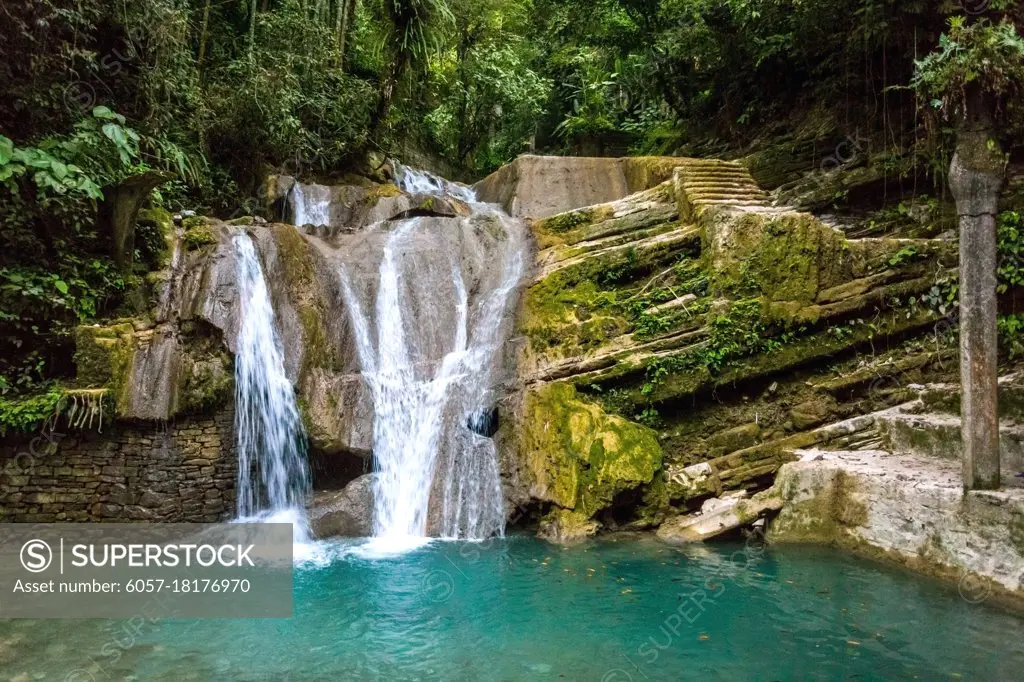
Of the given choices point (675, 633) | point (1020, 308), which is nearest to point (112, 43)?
point (675, 633)

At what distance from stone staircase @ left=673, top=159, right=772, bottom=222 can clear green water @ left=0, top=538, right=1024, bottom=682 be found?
5220 millimetres

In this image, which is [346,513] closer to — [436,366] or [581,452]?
[436,366]

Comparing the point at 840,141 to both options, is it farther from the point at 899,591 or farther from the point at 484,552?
the point at 484,552

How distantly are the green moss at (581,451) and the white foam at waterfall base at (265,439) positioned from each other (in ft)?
9.74

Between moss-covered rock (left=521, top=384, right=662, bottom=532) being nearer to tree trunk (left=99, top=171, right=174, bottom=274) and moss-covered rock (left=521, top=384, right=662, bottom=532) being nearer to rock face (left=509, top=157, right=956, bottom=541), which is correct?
rock face (left=509, top=157, right=956, bottom=541)

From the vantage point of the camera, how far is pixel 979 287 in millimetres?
5715

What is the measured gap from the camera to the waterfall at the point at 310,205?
13289 mm

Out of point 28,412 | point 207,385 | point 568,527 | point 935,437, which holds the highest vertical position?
point 207,385

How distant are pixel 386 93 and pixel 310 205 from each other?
11.5ft

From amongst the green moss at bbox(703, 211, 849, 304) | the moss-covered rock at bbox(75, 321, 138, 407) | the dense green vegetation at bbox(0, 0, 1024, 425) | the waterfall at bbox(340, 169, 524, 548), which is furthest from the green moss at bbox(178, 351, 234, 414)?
the green moss at bbox(703, 211, 849, 304)

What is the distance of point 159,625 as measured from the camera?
555 centimetres

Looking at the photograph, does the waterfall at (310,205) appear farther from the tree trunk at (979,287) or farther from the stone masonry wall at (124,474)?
the tree trunk at (979,287)

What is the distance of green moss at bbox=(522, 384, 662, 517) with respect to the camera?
321 inches

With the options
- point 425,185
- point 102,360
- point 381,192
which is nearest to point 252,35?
point 381,192
